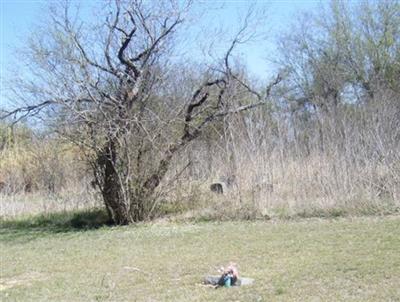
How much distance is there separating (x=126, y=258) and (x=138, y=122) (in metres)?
4.20

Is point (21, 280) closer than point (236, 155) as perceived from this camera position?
Yes

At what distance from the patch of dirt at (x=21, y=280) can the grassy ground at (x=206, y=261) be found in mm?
15

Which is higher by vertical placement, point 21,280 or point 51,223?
point 51,223

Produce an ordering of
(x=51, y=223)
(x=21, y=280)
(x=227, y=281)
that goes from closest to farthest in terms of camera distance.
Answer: (x=227, y=281) → (x=21, y=280) → (x=51, y=223)

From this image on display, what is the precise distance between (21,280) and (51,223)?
610 cm

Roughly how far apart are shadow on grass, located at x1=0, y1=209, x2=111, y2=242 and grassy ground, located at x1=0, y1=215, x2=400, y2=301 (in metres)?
0.40

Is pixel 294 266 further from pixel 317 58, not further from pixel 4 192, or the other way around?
pixel 317 58

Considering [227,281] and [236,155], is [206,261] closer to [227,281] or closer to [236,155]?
[227,281]

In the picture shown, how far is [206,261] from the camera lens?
7133 millimetres

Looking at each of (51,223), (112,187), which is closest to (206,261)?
(112,187)

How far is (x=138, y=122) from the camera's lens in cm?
1151

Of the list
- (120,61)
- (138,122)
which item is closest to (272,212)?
(138,122)

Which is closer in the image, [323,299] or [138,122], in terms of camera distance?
[323,299]

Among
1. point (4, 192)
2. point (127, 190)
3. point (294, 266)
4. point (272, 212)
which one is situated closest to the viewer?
point (294, 266)
